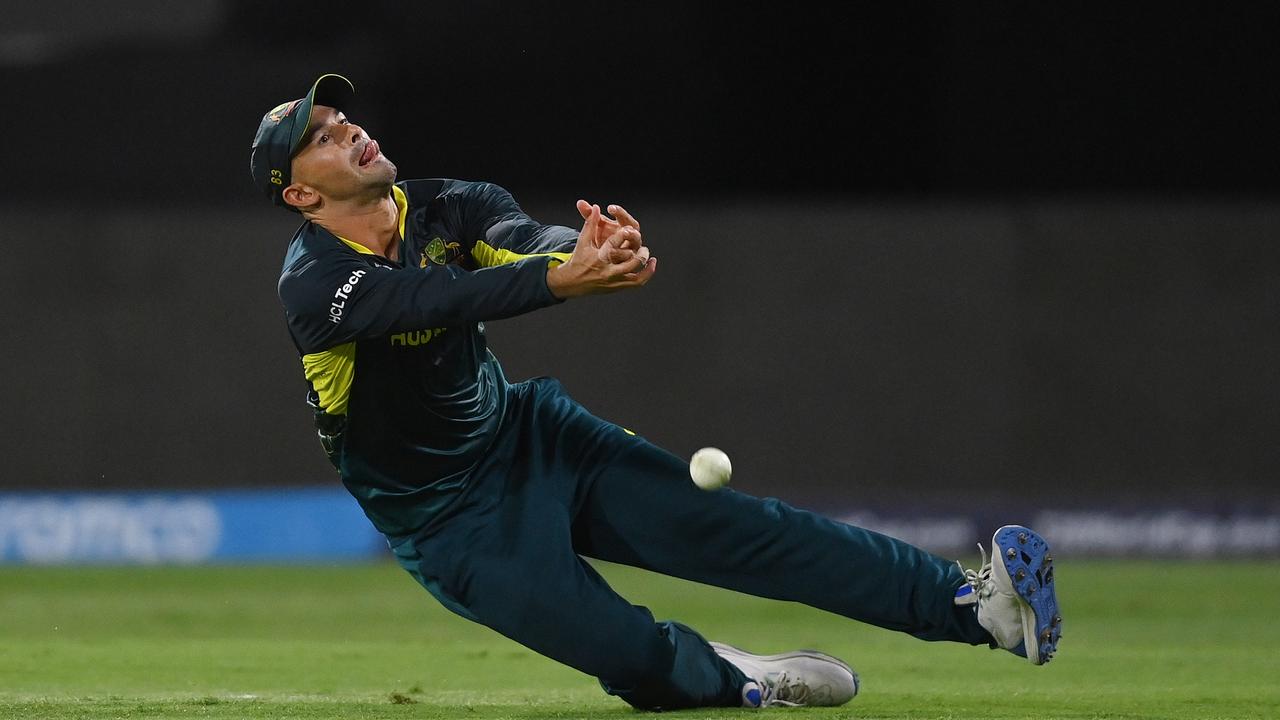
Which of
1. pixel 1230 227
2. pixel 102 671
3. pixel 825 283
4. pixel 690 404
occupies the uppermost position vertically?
pixel 1230 227

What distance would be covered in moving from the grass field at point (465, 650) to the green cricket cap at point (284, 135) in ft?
5.03

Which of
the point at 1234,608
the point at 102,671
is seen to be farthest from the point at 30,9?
the point at 1234,608

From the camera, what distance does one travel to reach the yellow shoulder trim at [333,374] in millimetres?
4859

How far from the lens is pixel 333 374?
4.89 metres

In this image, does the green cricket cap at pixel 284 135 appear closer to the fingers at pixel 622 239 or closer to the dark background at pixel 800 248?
the fingers at pixel 622 239

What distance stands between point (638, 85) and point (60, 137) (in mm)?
4187

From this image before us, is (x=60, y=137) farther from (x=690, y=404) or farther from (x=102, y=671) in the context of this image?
(x=102, y=671)

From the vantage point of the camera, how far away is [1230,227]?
13.1m

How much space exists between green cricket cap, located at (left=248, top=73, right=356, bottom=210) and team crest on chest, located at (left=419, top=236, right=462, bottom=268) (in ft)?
1.32

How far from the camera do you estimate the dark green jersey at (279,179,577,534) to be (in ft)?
15.0

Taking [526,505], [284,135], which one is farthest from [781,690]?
[284,135]

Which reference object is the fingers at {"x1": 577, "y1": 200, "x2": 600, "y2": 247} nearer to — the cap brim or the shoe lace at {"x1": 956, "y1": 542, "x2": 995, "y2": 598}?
the cap brim

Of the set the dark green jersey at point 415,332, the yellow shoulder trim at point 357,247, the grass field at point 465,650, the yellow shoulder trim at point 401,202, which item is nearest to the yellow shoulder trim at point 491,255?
the dark green jersey at point 415,332

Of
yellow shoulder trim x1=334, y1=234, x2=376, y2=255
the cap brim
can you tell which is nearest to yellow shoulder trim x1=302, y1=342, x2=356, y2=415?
yellow shoulder trim x1=334, y1=234, x2=376, y2=255
